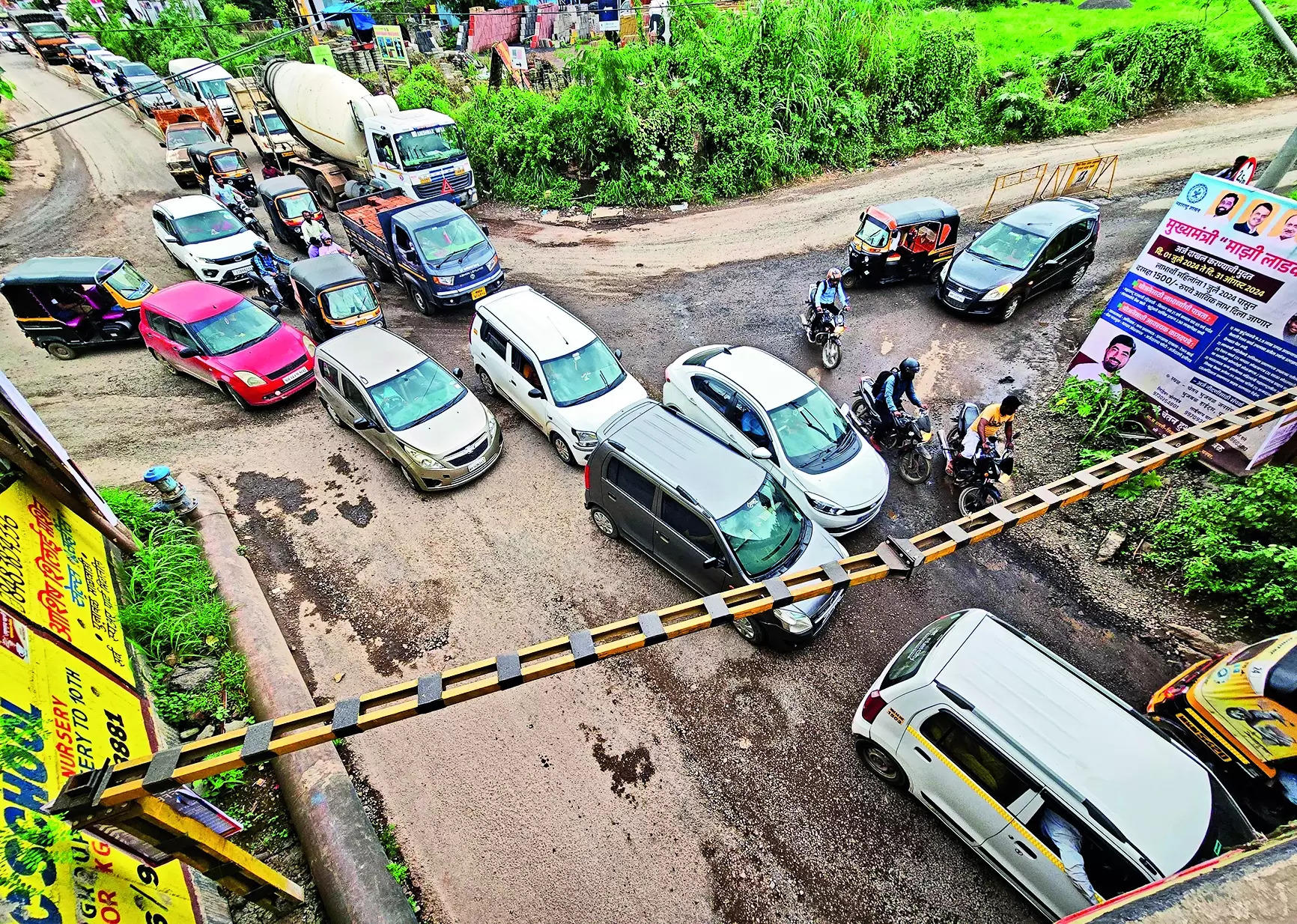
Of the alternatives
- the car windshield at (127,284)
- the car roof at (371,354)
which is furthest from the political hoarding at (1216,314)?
the car windshield at (127,284)

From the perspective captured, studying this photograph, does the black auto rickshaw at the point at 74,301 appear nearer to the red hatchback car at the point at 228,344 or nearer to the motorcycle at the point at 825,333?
the red hatchback car at the point at 228,344

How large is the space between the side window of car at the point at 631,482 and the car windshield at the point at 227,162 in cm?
1908

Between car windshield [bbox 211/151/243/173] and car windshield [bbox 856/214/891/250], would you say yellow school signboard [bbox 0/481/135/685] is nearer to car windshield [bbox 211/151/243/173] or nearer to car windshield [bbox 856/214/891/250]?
car windshield [bbox 856/214/891/250]

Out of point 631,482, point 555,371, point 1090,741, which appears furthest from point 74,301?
point 1090,741

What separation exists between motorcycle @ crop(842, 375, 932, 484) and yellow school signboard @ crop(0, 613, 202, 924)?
858 centimetres

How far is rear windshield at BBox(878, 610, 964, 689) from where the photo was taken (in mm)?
5035

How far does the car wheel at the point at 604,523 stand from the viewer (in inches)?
306

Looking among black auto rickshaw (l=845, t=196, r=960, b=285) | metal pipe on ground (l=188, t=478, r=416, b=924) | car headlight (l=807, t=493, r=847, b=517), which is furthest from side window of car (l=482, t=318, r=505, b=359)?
black auto rickshaw (l=845, t=196, r=960, b=285)

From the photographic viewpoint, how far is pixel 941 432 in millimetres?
9266

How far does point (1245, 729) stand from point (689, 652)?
4946mm

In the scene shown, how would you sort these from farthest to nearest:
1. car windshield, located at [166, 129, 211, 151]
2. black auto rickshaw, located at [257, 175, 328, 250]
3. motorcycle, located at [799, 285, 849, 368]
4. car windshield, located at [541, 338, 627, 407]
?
car windshield, located at [166, 129, 211, 151]
black auto rickshaw, located at [257, 175, 328, 250]
motorcycle, located at [799, 285, 849, 368]
car windshield, located at [541, 338, 627, 407]

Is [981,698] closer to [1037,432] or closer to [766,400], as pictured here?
[766,400]

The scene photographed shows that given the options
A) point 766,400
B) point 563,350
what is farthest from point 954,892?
point 563,350

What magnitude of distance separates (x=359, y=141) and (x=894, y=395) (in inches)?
701
